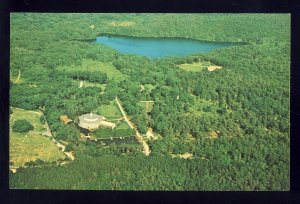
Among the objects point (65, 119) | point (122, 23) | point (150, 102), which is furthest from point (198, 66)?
point (65, 119)

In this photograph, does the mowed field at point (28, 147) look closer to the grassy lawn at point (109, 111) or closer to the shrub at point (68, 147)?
the shrub at point (68, 147)

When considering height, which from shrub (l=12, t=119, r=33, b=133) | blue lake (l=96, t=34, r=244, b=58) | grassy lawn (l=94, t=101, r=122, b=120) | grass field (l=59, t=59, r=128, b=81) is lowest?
shrub (l=12, t=119, r=33, b=133)

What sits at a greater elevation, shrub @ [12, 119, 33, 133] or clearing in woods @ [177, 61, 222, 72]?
clearing in woods @ [177, 61, 222, 72]

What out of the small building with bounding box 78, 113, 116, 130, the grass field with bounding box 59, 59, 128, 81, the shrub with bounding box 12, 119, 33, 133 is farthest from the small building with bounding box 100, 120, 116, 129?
the shrub with bounding box 12, 119, 33, 133

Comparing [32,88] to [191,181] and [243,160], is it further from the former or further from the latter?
[243,160]

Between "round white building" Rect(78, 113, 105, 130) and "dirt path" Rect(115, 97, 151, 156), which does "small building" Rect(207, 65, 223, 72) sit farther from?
"round white building" Rect(78, 113, 105, 130)

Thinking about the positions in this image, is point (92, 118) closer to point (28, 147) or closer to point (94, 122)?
point (94, 122)
